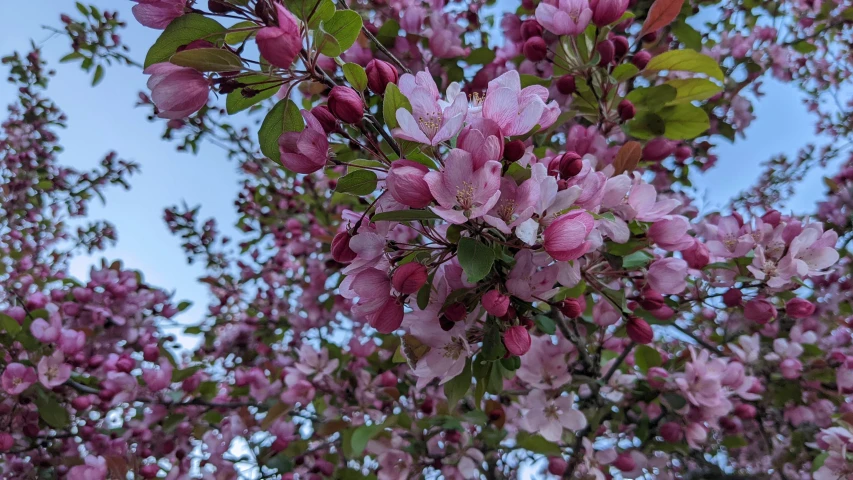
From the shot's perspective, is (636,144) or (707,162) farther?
(707,162)

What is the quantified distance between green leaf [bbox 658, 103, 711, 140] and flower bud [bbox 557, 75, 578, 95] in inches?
10.6

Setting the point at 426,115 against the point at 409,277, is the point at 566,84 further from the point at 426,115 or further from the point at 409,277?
the point at 409,277

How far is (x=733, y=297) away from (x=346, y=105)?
1.07 meters

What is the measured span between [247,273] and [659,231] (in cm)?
289

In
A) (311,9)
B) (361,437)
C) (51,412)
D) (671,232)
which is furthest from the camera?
(51,412)

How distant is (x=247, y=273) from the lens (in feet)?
11.0

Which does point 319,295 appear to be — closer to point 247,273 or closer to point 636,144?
point 247,273

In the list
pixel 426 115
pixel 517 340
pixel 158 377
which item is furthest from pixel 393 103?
pixel 158 377

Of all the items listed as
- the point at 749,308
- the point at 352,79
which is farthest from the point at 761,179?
the point at 352,79

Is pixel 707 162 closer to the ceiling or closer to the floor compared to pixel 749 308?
closer to the ceiling

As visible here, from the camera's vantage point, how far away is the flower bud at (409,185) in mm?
667

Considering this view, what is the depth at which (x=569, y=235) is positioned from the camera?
69 cm

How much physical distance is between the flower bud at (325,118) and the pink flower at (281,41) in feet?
0.30

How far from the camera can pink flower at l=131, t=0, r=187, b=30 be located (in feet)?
2.29
